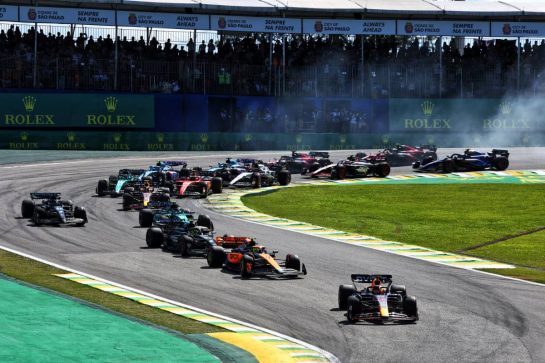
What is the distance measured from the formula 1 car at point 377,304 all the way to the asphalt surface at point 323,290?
0.83ft

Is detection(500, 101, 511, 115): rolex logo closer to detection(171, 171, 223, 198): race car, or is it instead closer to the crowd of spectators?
the crowd of spectators

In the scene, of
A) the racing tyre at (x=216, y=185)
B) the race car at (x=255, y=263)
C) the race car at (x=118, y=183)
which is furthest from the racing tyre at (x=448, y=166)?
the race car at (x=255, y=263)

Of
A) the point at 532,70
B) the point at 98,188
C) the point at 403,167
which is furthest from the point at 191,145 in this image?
the point at 532,70

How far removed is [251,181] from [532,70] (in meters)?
30.7

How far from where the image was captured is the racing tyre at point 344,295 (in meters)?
20.2

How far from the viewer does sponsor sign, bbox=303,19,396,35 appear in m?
66.6

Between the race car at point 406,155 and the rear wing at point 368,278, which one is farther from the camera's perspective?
the race car at point 406,155

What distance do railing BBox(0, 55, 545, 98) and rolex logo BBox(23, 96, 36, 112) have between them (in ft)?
3.63

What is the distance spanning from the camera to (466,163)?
5450cm

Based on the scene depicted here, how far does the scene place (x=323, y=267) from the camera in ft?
85.1

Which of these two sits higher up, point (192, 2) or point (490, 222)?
point (192, 2)

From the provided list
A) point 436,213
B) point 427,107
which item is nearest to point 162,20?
point 427,107

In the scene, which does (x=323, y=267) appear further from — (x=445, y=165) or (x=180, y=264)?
(x=445, y=165)

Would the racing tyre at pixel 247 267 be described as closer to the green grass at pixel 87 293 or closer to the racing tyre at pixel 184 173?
the green grass at pixel 87 293
